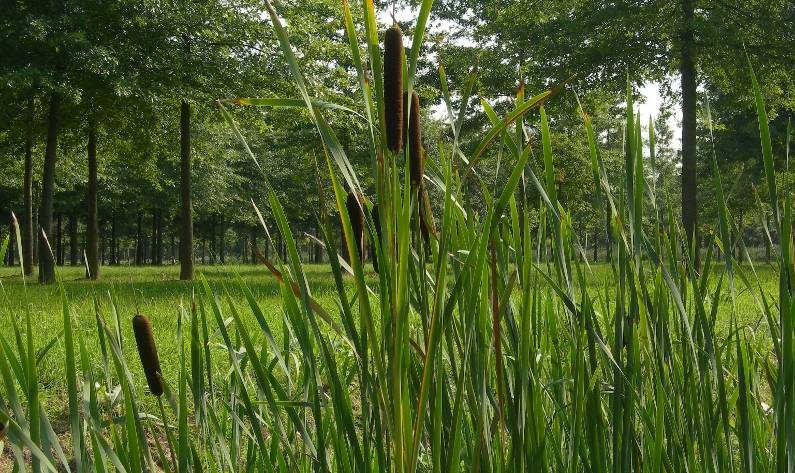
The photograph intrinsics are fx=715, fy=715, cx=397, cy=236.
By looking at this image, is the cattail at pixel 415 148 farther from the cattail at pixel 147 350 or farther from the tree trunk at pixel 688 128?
the tree trunk at pixel 688 128

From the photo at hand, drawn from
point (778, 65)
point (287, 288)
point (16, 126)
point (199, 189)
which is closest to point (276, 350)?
point (287, 288)

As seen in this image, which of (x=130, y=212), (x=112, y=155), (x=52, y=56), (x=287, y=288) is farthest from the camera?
(x=130, y=212)

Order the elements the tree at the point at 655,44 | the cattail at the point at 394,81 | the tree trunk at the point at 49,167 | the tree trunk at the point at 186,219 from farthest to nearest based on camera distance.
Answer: the tree trunk at the point at 186,219, the tree trunk at the point at 49,167, the tree at the point at 655,44, the cattail at the point at 394,81

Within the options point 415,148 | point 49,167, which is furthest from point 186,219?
point 415,148

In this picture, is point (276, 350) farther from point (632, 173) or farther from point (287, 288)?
point (632, 173)

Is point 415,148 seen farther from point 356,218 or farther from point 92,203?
point 92,203

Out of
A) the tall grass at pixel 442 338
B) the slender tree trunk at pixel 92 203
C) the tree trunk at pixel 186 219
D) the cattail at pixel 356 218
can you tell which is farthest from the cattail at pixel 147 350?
the slender tree trunk at pixel 92 203

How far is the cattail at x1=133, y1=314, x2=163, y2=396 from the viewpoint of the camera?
0.68 m

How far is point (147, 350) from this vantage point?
70 centimetres

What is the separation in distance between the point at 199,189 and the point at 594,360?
30.3 m

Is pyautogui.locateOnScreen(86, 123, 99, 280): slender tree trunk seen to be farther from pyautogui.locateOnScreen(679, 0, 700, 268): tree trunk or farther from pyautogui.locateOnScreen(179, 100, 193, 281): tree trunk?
pyautogui.locateOnScreen(679, 0, 700, 268): tree trunk

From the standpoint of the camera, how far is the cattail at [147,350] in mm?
683

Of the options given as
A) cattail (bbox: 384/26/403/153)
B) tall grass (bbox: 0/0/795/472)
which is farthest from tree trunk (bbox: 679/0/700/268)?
cattail (bbox: 384/26/403/153)

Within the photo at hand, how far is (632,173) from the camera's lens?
807 millimetres
